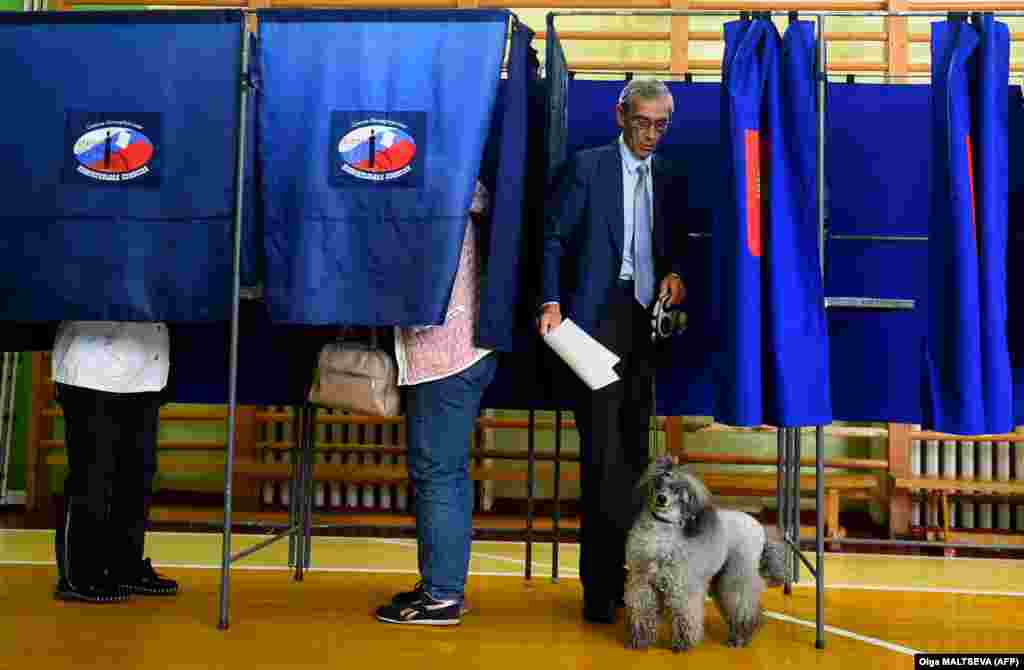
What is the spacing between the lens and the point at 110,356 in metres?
2.59

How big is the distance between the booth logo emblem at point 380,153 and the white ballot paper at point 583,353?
0.57 meters

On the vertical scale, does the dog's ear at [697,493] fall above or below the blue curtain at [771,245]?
below

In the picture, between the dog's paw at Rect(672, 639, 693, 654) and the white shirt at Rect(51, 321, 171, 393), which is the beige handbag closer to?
the white shirt at Rect(51, 321, 171, 393)

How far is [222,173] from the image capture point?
2449 mm

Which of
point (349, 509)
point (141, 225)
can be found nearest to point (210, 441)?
point (349, 509)

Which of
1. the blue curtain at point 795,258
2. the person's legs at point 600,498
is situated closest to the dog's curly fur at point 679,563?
the person's legs at point 600,498

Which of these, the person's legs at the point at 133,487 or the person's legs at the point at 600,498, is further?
the person's legs at the point at 133,487

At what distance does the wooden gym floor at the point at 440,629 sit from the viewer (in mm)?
2189

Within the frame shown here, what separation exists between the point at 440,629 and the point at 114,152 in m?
1.51

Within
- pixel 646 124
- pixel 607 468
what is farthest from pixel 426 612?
pixel 646 124

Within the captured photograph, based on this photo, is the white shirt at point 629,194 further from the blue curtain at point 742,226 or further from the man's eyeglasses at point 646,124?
the blue curtain at point 742,226

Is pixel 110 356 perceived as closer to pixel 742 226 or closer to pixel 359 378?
pixel 359 378

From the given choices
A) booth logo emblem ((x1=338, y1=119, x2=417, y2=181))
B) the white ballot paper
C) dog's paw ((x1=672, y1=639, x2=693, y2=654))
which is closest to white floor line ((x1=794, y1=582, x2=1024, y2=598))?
dog's paw ((x1=672, y1=639, x2=693, y2=654))

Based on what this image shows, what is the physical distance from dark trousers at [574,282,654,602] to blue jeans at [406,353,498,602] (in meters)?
0.33
